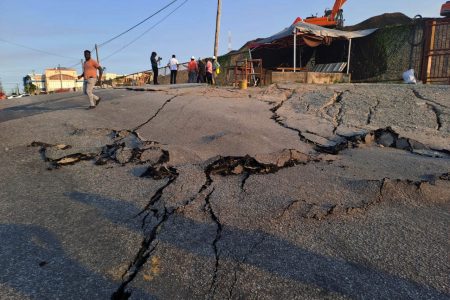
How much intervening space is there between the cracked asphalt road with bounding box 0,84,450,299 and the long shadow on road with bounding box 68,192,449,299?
0.01 meters

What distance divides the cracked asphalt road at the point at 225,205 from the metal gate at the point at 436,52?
23.4 feet

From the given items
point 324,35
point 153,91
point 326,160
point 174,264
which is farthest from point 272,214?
point 324,35

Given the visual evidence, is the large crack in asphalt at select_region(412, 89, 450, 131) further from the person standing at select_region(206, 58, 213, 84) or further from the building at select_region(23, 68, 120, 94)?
the building at select_region(23, 68, 120, 94)

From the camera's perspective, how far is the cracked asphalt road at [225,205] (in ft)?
8.67

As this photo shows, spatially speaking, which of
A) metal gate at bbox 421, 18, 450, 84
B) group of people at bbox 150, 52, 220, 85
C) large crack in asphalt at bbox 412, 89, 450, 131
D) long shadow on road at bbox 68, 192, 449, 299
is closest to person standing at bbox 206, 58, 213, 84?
group of people at bbox 150, 52, 220, 85

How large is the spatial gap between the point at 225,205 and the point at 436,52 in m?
13.8

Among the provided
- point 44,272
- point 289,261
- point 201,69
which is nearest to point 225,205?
point 289,261

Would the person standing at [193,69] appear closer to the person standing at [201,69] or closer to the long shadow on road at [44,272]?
the person standing at [201,69]

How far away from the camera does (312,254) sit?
296cm

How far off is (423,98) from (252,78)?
7.93m

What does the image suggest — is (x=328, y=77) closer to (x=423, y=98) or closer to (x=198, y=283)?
(x=423, y=98)

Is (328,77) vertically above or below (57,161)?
above

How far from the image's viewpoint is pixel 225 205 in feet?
12.8

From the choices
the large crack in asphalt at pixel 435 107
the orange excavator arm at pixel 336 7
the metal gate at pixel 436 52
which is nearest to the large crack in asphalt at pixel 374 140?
the large crack in asphalt at pixel 435 107
